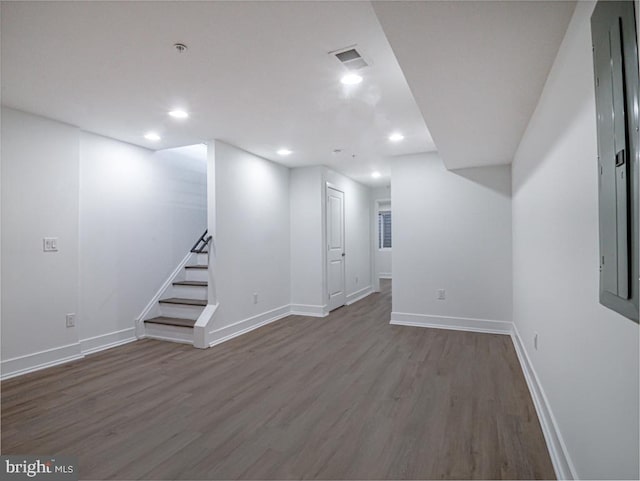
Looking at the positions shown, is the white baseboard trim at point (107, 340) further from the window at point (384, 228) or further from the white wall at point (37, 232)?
the window at point (384, 228)

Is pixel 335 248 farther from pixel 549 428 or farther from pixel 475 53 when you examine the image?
pixel 475 53

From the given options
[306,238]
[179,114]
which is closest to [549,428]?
[179,114]

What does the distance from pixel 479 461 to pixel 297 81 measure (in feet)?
8.66

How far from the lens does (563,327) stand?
1.70 m

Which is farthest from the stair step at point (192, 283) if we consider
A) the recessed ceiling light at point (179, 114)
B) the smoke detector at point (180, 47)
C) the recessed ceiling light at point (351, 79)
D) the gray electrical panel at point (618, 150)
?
the gray electrical panel at point (618, 150)

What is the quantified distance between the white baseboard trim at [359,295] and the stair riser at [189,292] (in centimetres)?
274

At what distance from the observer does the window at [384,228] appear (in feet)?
33.0

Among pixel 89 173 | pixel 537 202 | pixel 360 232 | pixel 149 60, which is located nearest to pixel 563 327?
pixel 537 202

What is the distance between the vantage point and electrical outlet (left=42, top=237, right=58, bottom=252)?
320 centimetres

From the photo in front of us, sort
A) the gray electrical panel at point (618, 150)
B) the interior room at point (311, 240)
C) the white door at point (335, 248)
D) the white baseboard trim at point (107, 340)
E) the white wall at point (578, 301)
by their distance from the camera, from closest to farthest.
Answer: the gray electrical panel at point (618, 150), the white wall at point (578, 301), the interior room at point (311, 240), the white baseboard trim at point (107, 340), the white door at point (335, 248)

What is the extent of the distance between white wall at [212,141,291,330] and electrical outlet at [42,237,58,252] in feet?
4.93

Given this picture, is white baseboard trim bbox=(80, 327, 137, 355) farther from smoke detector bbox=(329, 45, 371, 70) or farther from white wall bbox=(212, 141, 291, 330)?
smoke detector bbox=(329, 45, 371, 70)

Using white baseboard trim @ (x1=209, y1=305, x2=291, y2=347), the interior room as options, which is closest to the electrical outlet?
the interior room

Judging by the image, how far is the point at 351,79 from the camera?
8.08 ft
